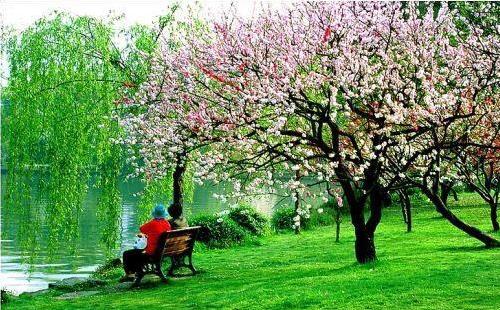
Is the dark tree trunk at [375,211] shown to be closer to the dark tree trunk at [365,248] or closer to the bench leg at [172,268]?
the dark tree trunk at [365,248]

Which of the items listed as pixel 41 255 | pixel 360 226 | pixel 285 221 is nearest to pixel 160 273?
pixel 360 226

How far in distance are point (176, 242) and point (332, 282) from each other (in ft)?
10.5

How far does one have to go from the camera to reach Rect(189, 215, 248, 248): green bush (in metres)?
20.8

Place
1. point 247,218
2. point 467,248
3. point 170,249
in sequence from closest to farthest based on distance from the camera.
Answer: point 170,249
point 467,248
point 247,218

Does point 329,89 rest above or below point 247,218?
above

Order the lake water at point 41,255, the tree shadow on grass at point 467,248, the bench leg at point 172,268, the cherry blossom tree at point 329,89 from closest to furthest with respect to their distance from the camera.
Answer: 1. the cherry blossom tree at point 329,89
2. the bench leg at point 172,268
3. the tree shadow on grass at point 467,248
4. the lake water at point 41,255

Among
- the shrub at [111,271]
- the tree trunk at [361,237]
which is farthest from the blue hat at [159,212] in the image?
the tree trunk at [361,237]

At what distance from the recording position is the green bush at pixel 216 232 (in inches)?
821

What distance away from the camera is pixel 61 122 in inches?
605

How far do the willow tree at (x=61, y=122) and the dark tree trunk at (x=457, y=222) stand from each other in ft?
22.3

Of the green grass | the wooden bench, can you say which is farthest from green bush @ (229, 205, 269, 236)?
the wooden bench

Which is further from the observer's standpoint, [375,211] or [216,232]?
[216,232]

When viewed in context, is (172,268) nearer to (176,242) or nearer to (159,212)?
(176,242)

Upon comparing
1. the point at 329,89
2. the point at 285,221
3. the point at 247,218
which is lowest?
the point at 285,221
